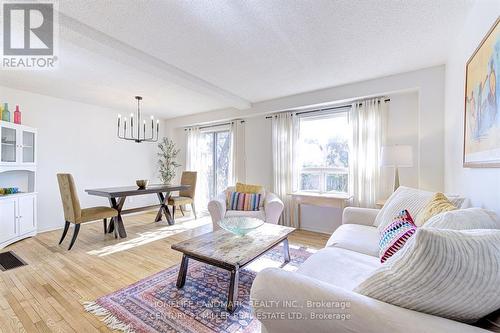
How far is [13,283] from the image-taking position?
6.60 feet

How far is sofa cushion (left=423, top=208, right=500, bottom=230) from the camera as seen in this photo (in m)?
1.01

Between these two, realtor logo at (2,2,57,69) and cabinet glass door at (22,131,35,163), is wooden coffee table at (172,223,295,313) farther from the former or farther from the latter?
cabinet glass door at (22,131,35,163)

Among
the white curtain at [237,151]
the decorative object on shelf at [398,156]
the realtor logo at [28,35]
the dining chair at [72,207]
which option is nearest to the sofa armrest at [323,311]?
the decorative object on shelf at [398,156]

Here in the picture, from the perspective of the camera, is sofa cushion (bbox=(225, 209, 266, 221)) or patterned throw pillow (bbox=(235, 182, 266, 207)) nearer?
sofa cushion (bbox=(225, 209, 266, 221))

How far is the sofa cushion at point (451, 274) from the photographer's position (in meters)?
0.66

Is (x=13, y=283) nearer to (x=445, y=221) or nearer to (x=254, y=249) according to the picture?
(x=254, y=249)

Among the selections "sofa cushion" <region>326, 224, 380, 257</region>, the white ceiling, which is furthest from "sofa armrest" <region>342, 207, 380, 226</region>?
the white ceiling

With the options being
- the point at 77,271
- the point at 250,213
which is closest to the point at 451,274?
the point at 250,213

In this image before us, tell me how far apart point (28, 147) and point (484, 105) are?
5.20m

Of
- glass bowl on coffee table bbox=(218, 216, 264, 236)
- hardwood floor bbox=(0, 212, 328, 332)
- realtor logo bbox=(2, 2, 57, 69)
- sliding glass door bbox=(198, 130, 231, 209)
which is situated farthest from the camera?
sliding glass door bbox=(198, 130, 231, 209)

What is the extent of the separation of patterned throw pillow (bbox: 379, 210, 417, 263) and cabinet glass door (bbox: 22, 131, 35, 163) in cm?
461

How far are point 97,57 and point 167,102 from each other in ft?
5.83

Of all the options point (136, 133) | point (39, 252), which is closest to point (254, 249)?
point (39, 252)

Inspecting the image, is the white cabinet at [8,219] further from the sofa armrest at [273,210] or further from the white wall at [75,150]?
the sofa armrest at [273,210]
